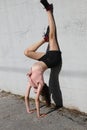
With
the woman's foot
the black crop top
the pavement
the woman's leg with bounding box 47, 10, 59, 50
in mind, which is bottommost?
the pavement

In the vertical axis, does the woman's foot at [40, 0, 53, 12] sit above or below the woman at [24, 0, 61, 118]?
above

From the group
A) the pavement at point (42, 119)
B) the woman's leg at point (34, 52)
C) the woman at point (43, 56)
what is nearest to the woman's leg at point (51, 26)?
the woman at point (43, 56)

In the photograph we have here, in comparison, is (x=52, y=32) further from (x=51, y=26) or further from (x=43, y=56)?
(x=43, y=56)

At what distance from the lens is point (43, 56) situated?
22.8 feet

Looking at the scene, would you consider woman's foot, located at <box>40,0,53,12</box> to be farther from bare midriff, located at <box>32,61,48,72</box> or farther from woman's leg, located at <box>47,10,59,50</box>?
bare midriff, located at <box>32,61,48,72</box>

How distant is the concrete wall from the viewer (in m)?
6.31

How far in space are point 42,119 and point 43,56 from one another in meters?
1.09

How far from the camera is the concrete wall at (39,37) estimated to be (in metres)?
6.31

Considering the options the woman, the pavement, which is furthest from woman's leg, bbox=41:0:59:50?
the pavement

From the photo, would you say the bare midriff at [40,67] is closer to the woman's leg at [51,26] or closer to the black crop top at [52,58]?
the black crop top at [52,58]

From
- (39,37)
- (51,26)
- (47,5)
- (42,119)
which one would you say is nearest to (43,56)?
(39,37)

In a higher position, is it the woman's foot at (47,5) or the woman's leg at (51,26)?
the woman's foot at (47,5)

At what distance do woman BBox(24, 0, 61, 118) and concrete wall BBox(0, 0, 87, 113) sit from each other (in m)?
0.10

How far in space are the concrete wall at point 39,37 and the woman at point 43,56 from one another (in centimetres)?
10
